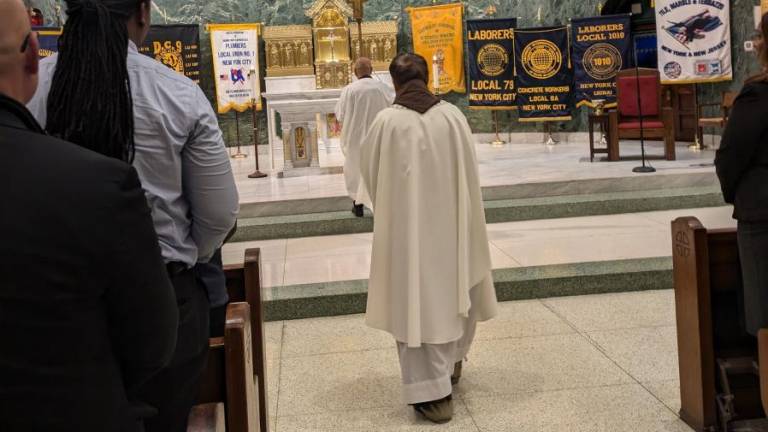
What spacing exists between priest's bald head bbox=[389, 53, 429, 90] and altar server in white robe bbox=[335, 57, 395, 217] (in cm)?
459

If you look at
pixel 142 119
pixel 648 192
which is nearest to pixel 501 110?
pixel 648 192

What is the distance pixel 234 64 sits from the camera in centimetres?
1466

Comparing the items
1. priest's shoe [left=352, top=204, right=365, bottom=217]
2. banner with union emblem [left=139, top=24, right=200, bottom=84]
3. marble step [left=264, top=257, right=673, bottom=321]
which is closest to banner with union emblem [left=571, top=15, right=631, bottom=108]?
priest's shoe [left=352, top=204, right=365, bottom=217]

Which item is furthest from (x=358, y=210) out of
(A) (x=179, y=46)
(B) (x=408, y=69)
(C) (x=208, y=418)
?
(A) (x=179, y=46)

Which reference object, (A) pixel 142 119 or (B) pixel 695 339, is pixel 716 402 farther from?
(A) pixel 142 119

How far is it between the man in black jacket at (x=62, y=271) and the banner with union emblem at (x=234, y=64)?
13470 mm

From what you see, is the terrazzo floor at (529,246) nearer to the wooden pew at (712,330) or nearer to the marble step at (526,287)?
the marble step at (526,287)

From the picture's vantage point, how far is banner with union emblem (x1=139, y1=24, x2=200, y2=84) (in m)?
14.2

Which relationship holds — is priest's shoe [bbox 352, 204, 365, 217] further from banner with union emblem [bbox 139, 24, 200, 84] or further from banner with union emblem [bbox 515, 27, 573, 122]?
banner with union emblem [bbox 139, 24, 200, 84]

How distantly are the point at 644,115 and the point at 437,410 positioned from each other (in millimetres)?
8363

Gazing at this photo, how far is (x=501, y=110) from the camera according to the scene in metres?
15.0

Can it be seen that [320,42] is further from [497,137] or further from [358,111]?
[358,111]

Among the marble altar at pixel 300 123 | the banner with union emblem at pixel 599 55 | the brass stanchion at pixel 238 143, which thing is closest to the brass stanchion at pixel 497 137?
the banner with union emblem at pixel 599 55

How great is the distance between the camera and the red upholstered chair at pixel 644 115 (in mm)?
10711
